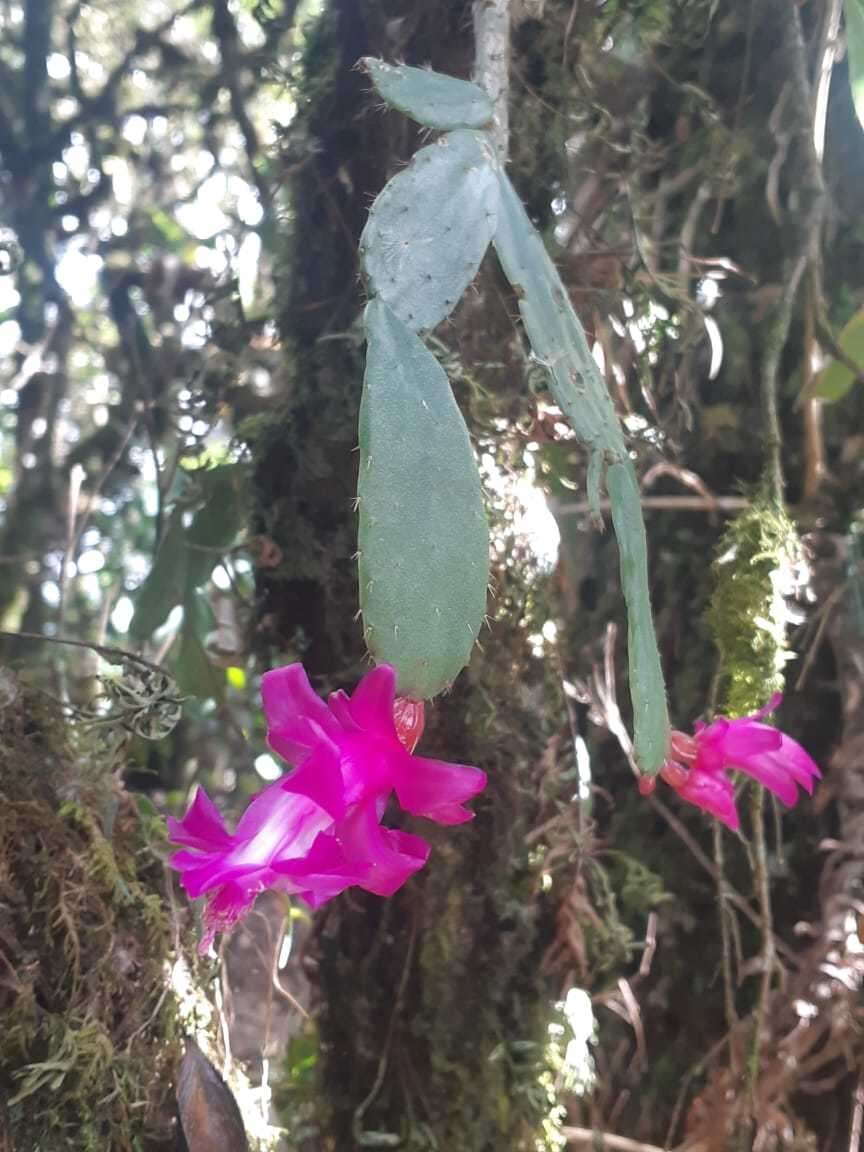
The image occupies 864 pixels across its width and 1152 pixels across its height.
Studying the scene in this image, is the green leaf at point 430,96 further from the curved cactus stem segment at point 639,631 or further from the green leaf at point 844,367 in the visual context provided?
the green leaf at point 844,367

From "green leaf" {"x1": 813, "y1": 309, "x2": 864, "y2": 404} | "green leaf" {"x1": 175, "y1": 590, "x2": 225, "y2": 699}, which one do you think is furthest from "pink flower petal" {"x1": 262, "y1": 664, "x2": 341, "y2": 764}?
"green leaf" {"x1": 813, "y1": 309, "x2": 864, "y2": 404}

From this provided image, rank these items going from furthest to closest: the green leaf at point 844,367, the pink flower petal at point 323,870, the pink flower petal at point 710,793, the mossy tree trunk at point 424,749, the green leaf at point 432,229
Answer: the green leaf at point 844,367
the mossy tree trunk at point 424,749
the pink flower petal at point 710,793
the green leaf at point 432,229
the pink flower petal at point 323,870

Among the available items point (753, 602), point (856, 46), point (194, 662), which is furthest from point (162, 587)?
point (856, 46)

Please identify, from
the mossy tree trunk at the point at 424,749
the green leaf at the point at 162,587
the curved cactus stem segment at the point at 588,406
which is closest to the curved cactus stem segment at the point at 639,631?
the curved cactus stem segment at the point at 588,406

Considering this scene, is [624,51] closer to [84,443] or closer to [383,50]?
[383,50]

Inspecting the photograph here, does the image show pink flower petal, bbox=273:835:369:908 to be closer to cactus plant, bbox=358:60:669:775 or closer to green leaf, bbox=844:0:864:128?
cactus plant, bbox=358:60:669:775

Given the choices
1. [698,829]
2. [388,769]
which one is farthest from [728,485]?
[388,769]

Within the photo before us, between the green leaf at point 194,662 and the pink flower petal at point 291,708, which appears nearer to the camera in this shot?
the pink flower petal at point 291,708

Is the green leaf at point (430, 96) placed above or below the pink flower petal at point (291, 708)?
above
